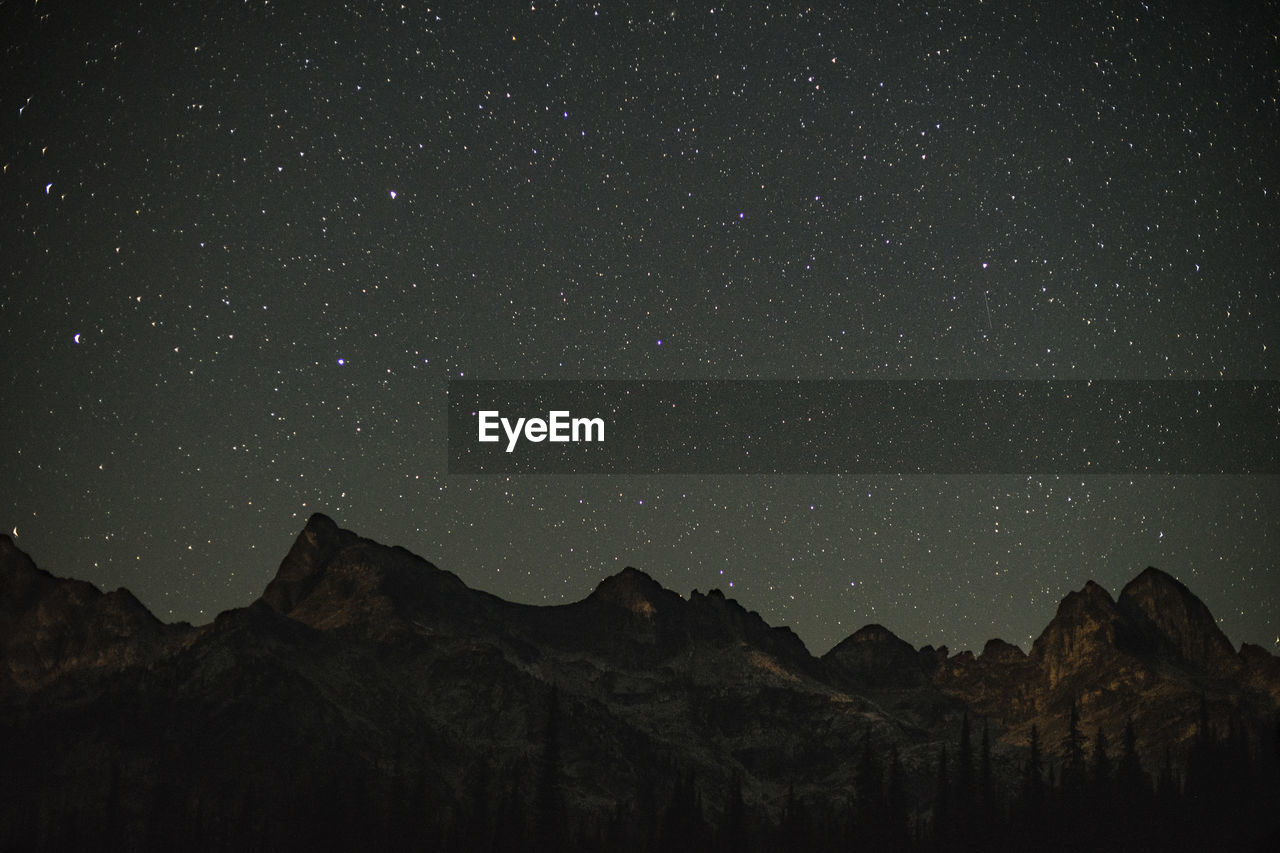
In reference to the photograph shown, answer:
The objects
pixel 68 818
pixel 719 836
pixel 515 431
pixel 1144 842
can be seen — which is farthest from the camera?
pixel 68 818

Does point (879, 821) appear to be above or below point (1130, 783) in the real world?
below

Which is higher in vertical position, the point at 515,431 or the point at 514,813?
the point at 515,431

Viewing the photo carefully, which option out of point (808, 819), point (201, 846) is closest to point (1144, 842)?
point (808, 819)

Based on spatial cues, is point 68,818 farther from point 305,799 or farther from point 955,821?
point 955,821

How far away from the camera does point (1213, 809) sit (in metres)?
166

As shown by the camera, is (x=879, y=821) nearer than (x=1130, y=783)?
Yes

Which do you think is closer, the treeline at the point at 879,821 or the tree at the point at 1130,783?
the treeline at the point at 879,821

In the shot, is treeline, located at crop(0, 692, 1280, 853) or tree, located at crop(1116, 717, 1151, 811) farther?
tree, located at crop(1116, 717, 1151, 811)

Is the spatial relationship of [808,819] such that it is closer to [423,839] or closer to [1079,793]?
[1079,793]

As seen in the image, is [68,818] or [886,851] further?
[68,818]

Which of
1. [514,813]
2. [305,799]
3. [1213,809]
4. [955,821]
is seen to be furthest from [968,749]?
[305,799]

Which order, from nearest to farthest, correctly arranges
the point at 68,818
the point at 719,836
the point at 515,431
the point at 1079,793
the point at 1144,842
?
the point at 515,431 → the point at 1144,842 → the point at 1079,793 → the point at 719,836 → the point at 68,818

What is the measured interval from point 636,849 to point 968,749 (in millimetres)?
59877

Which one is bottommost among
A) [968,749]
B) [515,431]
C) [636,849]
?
[636,849]
